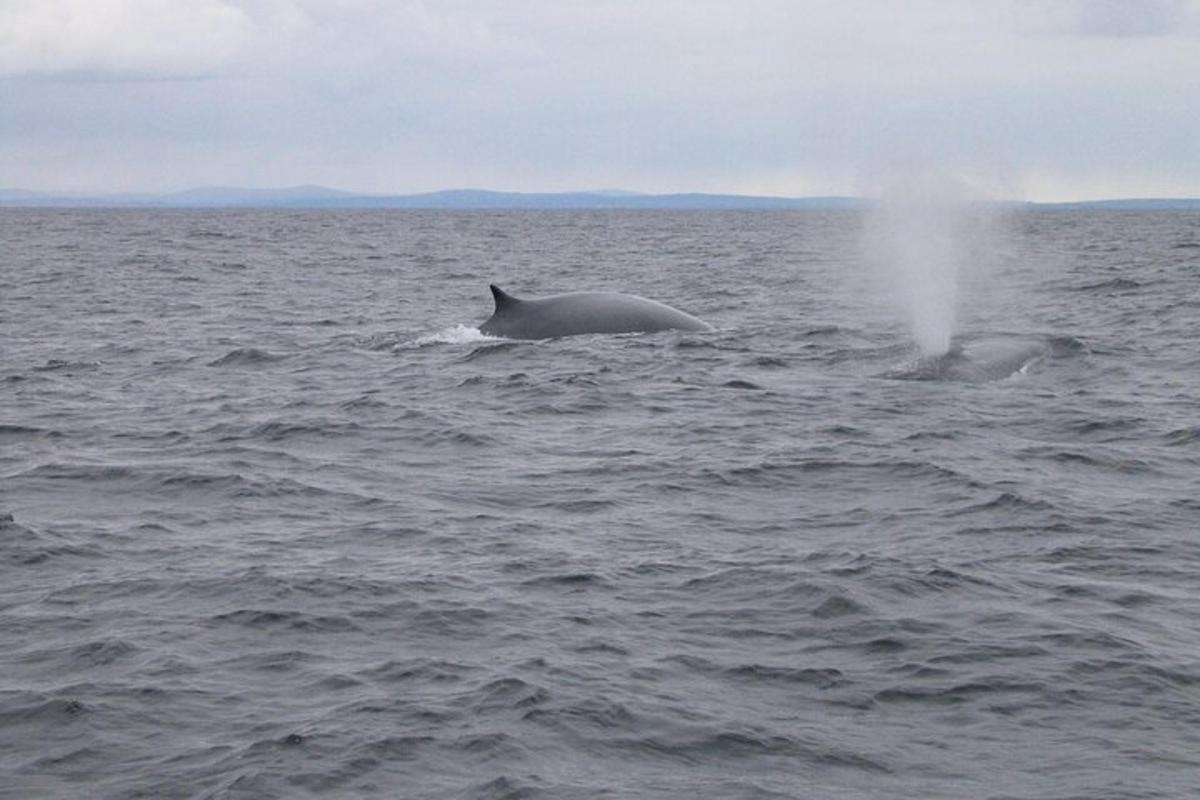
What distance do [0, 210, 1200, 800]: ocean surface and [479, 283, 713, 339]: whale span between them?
569 millimetres

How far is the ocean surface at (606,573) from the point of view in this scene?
27.8 feet

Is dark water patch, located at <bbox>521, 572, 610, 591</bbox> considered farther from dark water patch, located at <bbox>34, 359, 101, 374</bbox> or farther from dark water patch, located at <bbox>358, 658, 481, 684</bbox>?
dark water patch, located at <bbox>34, 359, 101, 374</bbox>

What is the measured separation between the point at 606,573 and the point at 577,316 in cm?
1593

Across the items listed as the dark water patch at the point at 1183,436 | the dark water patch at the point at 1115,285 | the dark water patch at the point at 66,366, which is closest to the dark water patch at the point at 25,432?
the dark water patch at the point at 66,366

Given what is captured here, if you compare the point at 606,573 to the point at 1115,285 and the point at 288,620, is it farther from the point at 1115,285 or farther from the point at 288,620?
the point at 1115,285

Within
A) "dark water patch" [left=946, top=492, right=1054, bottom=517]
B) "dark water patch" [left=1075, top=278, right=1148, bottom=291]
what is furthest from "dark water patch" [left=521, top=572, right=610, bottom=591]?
"dark water patch" [left=1075, top=278, right=1148, bottom=291]

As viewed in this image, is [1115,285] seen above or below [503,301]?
below

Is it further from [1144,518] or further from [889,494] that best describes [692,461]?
[1144,518]

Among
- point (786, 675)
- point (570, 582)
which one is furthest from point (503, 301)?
point (786, 675)

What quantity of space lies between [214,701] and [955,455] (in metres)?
9.44

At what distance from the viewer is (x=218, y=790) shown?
7.95 m

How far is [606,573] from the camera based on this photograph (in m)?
12.0

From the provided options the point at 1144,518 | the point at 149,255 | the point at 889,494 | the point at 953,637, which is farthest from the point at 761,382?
the point at 149,255

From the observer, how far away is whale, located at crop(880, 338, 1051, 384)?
2173 cm
